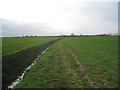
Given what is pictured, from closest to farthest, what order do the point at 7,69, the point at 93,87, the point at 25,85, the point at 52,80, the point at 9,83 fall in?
the point at 93,87, the point at 25,85, the point at 52,80, the point at 9,83, the point at 7,69

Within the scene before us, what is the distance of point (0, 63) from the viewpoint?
558 inches

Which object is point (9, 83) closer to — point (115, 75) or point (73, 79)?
point (73, 79)

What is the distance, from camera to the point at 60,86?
8.99 meters

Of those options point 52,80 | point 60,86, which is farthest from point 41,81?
point 60,86

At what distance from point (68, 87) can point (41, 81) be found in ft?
7.52

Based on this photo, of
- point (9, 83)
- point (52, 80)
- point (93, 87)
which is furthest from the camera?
point (9, 83)

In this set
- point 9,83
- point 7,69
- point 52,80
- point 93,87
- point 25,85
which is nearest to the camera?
point 93,87

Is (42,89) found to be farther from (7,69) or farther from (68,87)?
(7,69)

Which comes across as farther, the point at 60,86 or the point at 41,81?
the point at 41,81

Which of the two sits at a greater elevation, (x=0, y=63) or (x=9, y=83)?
(x=0, y=63)

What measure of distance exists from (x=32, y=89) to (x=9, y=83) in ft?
10.7

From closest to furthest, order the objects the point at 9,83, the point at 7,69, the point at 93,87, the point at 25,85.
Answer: the point at 93,87 < the point at 25,85 < the point at 9,83 < the point at 7,69

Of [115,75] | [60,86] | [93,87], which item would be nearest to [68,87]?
[60,86]

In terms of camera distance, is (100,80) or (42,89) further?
(100,80)
